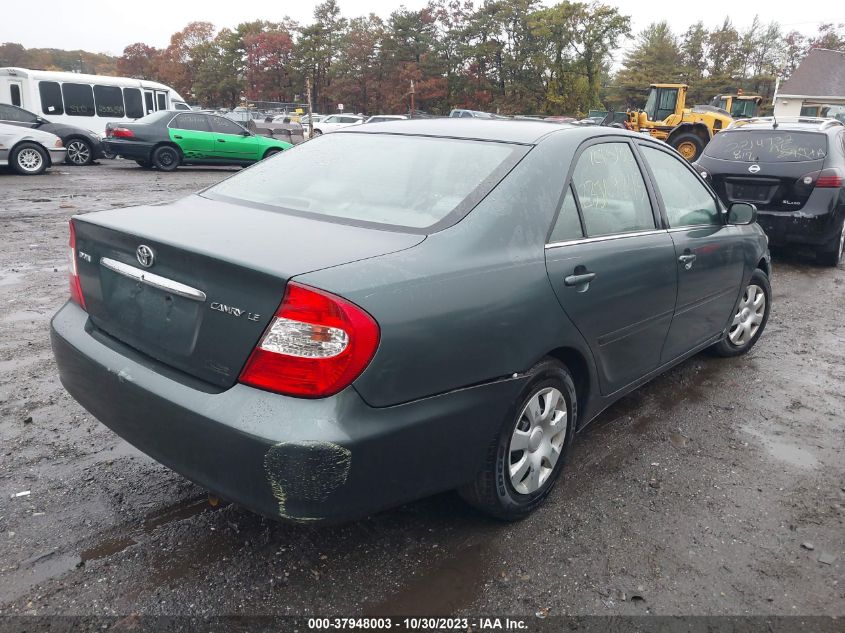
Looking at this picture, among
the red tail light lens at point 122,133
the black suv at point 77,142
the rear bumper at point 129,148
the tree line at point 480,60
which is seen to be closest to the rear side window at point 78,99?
the black suv at point 77,142

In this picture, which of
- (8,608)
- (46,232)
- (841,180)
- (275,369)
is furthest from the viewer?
(46,232)

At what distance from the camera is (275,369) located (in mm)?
1993

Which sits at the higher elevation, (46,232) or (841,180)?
(841,180)

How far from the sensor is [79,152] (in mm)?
17531

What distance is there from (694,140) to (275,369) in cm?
2133

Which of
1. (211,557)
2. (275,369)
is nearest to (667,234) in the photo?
(275,369)

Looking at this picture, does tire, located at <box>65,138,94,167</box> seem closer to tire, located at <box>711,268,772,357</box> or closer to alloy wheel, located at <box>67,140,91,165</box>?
alloy wheel, located at <box>67,140,91,165</box>

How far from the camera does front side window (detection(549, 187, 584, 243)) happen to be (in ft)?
8.87

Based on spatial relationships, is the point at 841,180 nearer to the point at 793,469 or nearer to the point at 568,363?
the point at 793,469

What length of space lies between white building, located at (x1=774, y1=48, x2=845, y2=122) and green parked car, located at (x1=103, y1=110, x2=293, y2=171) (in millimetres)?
47244

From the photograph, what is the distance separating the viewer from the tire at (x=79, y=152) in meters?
17.3

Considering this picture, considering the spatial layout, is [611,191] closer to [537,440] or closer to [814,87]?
[537,440]

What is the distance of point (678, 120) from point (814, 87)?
3687 centimetres

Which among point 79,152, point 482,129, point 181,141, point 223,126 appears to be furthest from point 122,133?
point 482,129
